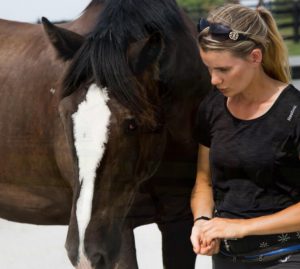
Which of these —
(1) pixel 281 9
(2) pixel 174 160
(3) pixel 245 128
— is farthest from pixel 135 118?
(1) pixel 281 9

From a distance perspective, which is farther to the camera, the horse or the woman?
the horse

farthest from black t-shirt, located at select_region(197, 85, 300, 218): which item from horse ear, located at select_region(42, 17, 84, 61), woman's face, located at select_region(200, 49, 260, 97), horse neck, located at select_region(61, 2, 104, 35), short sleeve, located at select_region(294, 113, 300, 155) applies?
horse neck, located at select_region(61, 2, 104, 35)

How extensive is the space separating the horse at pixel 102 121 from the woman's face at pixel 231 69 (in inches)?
13.7

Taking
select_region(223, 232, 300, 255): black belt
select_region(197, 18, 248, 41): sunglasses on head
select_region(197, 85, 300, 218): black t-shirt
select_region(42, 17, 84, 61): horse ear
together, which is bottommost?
select_region(223, 232, 300, 255): black belt

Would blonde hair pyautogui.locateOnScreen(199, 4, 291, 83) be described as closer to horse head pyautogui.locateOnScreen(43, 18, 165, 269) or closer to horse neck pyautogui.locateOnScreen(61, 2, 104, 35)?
horse head pyautogui.locateOnScreen(43, 18, 165, 269)

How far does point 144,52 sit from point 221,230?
0.69 metres

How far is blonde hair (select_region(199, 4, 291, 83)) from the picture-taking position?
1.74m

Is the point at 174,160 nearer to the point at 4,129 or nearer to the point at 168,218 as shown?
the point at 168,218

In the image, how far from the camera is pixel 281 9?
13.4 metres

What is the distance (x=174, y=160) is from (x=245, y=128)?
29.8 inches

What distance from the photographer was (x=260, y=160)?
1.75 m

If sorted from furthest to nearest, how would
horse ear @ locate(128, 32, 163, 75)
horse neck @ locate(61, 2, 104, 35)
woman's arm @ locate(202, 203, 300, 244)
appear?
horse neck @ locate(61, 2, 104, 35)
horse ear @ locate(128, 32, 163, 75)
woman's arm @ locate(202, 203, 300, 244)

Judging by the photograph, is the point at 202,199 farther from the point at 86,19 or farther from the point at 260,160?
the point at 86,19

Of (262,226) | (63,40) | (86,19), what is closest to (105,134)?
(63,40)
